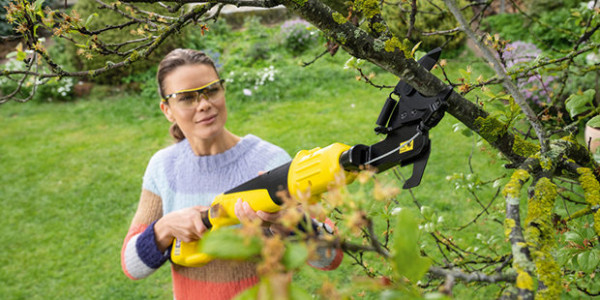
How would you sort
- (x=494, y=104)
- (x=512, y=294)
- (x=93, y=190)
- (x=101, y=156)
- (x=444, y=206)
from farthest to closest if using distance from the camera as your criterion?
(x=101, y=156), (x=93, y=190), (x=444, y=206), (x=494, y=104), (x=512, y=294)

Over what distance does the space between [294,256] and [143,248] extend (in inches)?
78.5

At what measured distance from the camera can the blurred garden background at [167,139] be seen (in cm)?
445

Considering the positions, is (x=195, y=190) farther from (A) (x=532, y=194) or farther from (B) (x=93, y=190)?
(B) (x=93, y=190)

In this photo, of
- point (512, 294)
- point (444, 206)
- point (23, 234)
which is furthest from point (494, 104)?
point (23, 234)

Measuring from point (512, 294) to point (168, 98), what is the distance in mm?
2053

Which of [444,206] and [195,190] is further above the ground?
[195,190]

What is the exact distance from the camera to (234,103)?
8.02 metres

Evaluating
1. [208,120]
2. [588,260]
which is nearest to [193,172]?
[208,120]

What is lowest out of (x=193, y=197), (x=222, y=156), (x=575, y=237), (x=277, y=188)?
(x=575, y=237)

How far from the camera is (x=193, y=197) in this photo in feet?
7.82

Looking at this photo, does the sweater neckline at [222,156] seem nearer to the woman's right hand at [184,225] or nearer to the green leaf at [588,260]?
the woman's right hand at [184,225]

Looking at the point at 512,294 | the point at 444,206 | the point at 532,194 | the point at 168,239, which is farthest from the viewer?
the point at 444,206

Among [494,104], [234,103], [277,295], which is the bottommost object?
[234,103]

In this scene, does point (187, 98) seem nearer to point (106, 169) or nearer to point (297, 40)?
point (106, 169)
